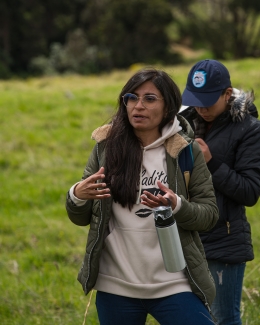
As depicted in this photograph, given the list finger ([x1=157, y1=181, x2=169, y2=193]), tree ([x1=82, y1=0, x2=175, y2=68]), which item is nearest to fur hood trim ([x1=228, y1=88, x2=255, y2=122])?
finger ([x1=157, y1=181, x2=169, y2=193])

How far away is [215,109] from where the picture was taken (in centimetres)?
357

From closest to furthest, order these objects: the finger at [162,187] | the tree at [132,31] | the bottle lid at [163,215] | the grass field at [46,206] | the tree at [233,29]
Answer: the bottle lid at [163,215] < the finger at [162,187] < the grass field at [46,206] < the tree at [132,31] < the tree at [233,29]

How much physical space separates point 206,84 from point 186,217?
0.93 m

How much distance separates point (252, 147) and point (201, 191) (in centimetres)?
61

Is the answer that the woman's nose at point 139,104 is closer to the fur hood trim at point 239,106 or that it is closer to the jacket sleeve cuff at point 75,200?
the jacket sleeve cuff at point 75,200

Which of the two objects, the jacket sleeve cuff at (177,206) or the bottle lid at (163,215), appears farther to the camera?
the jacket sleeve cuff at (177,206)

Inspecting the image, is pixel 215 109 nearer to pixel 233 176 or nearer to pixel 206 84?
pixel 206 84

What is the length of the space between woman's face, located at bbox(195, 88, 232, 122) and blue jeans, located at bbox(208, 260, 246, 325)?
2.61ft

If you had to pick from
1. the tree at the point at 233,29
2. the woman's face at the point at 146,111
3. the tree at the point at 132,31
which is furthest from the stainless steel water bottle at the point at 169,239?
→ the tree at the point at 233,29

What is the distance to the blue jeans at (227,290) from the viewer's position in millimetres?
3617

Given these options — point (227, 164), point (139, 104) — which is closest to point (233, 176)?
point (227, 164)

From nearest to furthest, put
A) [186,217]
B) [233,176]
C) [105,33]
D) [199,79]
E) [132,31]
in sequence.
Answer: [186,217], [233,176], [199,79], [105,33], [132,31]

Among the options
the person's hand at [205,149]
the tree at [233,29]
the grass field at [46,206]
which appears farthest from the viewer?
the tree at [233,29]

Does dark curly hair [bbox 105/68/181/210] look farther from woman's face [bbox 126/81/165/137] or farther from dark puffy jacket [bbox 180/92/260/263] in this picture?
dark puffy jacket [bbox 180/92/260/263]
